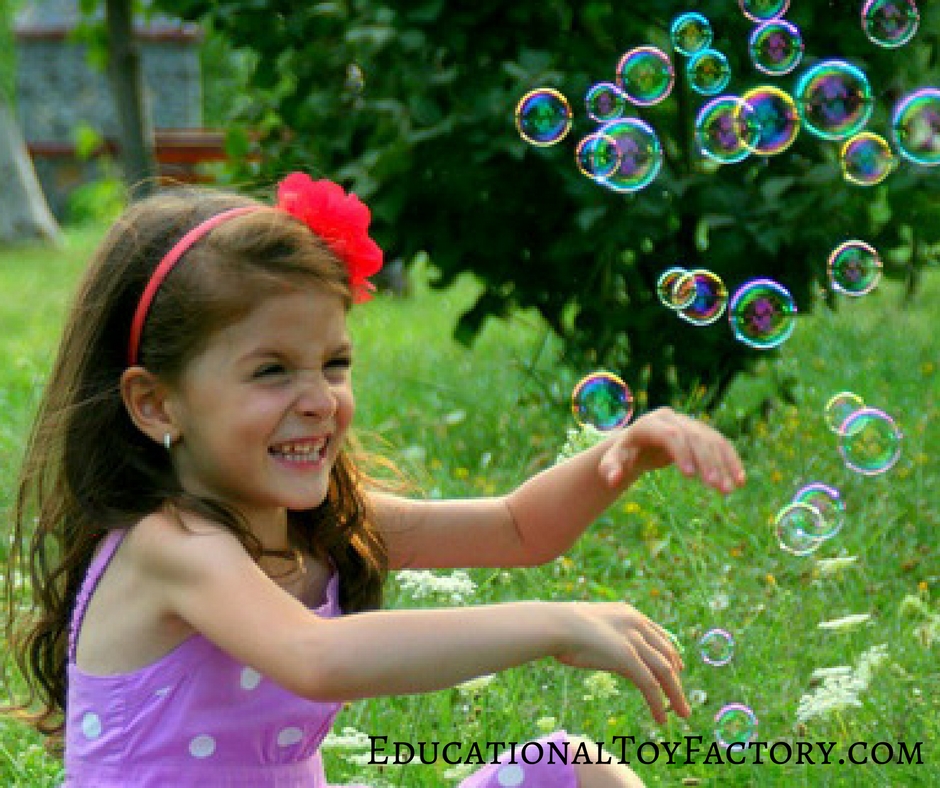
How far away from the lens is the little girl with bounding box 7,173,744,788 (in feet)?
7.59

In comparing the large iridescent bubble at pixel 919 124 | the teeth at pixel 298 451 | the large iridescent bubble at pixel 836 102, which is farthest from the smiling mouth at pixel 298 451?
the large iridescent bubble at pixel 919 124

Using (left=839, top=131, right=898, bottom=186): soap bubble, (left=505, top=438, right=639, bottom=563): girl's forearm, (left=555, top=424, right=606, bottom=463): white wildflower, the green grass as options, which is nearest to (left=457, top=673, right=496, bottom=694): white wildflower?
the green grass

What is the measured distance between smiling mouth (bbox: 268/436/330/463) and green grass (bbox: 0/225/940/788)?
0.83 metres

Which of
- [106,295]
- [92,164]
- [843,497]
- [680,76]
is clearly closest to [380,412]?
[680,76]

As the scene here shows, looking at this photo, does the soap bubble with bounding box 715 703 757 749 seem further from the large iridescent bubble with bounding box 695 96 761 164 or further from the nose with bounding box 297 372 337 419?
the large iridescent bubble with bounding box 695 96 761 164

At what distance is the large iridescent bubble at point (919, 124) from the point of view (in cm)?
407

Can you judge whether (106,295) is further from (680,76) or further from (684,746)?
(680,76)

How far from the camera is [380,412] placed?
6.04 m

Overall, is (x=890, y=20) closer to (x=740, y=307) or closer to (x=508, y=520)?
(x=740, y=307)

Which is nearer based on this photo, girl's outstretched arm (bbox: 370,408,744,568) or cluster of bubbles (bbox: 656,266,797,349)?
girl's outstretched arm (bbox: 370,408,744,568)

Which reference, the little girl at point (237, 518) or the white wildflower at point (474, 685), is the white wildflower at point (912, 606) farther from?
the little girl at point (237, 518)

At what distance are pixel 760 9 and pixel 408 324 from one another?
4909 mm

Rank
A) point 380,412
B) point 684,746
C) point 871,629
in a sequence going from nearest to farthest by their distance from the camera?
point 684,746 < point 871,629 < point 380,412

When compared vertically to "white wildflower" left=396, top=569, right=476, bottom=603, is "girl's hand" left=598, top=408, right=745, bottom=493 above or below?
above
